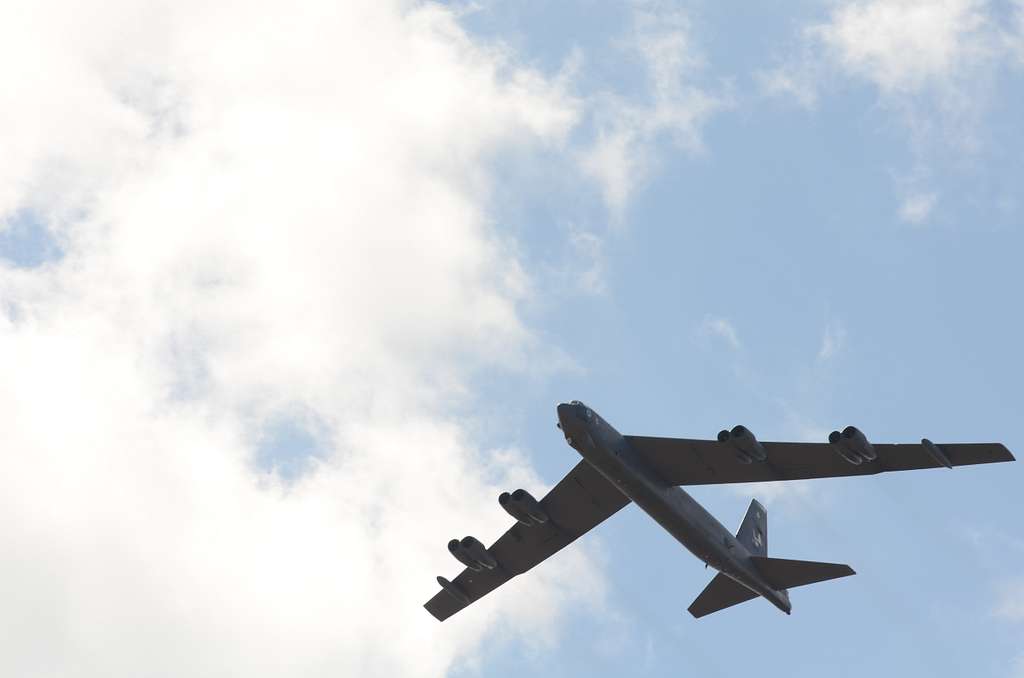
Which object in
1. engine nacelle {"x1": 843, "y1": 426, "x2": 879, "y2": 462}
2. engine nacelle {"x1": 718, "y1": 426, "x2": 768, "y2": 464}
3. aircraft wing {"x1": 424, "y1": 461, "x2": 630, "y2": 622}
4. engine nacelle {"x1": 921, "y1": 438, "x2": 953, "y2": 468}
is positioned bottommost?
engine nacelle {"x1": 921, "y1": 438, "x2": 953, "y2": 468}

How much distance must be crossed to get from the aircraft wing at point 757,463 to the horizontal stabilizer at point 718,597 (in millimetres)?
6127

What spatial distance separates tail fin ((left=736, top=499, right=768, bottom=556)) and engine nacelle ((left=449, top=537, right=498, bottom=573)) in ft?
42.1

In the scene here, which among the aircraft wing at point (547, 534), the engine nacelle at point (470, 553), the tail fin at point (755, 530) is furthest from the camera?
Answer: the tail fin at point (755, 530)

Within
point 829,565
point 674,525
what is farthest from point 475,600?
point 829,565

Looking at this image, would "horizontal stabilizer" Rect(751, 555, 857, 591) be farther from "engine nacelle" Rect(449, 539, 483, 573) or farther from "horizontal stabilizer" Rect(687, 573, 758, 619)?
"engine nacelle" Rect(449, 539, 483, 573)

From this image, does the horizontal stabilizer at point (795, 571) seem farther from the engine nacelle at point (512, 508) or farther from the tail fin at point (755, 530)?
the engine nacelle at point (512, 508)

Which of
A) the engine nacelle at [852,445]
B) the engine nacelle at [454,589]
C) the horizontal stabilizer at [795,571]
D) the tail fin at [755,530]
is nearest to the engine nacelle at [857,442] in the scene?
the engine nacelle at [852,445]

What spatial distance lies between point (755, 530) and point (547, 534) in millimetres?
11828

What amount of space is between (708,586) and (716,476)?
6817 mm

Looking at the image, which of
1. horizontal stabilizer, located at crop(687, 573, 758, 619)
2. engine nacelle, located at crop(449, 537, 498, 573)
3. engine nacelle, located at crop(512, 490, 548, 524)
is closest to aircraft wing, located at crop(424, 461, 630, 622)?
engine nacelle, located at crop(512, 490, 548, 524)

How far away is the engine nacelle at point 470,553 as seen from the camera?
57.6 meters

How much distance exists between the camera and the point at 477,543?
5778 cm

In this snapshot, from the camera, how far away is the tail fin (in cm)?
5999

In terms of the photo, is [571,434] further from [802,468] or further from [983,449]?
[983,449]
